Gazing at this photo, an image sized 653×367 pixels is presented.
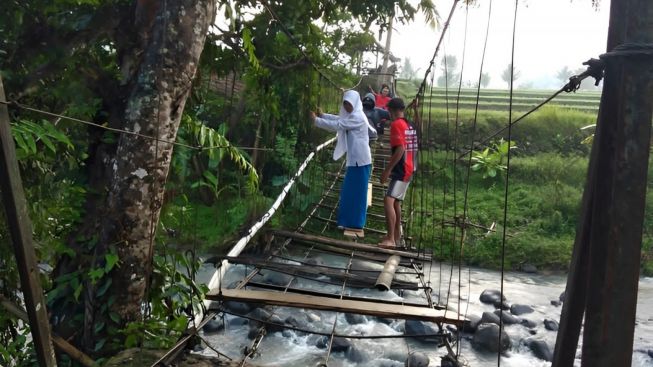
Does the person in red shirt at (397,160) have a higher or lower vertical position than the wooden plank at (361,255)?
higher

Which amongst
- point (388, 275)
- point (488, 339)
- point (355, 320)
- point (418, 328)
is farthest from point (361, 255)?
point (488, 339)

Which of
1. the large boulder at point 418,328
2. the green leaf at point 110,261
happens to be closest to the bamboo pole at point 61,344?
the green leaf at point 110,261

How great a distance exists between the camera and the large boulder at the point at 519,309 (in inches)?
200

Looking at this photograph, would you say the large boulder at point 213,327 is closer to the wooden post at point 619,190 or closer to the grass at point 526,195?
the grass at point 526,195

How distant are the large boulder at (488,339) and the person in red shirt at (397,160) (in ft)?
4.33

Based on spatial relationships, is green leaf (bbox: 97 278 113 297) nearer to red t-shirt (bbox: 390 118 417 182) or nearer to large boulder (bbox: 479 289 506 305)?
red t-shirt (bbox: 390 118 417 182)

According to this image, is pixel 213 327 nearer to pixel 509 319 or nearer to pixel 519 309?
pixel 509 319

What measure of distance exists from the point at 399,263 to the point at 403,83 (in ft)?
44.6

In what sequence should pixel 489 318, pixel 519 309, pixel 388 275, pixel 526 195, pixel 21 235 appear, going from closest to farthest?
1. pixel 21 235
2. pixel 388 275
3. pixel 489 318
4. pixel 519 309
5. pixel 526 195

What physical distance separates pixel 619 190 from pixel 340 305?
1323 mm

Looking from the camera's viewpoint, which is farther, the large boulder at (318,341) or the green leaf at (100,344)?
the large boulder at (318,341)

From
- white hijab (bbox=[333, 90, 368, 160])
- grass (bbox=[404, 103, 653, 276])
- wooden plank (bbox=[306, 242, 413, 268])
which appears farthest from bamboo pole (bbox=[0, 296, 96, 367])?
grass (bbox=[404, 103, 653, 276])

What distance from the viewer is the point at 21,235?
922mm

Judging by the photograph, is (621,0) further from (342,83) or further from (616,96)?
(342,83)
